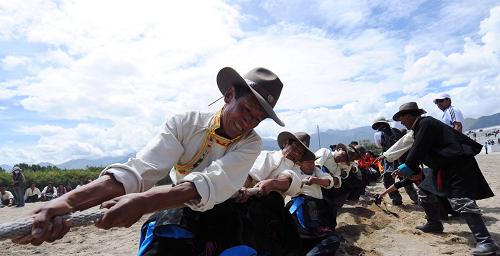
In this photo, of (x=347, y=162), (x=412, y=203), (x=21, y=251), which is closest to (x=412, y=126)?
(x=347, y=162)

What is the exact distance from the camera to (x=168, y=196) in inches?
70.3

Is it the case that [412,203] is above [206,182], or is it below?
below

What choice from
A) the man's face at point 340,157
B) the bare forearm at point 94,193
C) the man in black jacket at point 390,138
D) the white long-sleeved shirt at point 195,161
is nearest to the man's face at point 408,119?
the man's face at point 340,157

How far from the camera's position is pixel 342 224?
19.9 feet

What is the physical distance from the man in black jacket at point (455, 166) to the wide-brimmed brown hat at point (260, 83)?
277 cm

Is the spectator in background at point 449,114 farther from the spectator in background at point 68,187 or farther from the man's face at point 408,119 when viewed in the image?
the spectator in background at point 68,187

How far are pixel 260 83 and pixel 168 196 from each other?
925mm

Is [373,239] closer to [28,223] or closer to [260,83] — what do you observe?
[260,83]

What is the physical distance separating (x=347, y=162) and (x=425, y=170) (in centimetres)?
141

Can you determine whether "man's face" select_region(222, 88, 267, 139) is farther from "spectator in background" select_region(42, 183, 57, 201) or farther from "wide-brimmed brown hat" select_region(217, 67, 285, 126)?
"spectator in background" select_region(42, 183, 57, 201)

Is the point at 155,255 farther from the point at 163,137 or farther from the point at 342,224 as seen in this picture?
the point at 342,224

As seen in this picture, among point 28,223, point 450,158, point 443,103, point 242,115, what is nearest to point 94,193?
point 28,223

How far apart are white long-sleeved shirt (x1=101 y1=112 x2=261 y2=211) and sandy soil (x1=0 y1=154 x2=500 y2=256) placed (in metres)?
2.85

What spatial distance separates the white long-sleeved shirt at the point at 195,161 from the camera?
1904 mm
